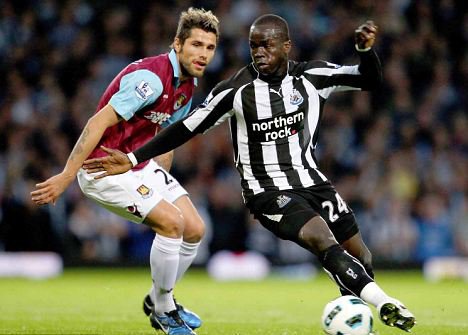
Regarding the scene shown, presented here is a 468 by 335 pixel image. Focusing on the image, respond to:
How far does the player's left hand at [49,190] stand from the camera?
6637 millimetres

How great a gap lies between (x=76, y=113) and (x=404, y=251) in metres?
5.68

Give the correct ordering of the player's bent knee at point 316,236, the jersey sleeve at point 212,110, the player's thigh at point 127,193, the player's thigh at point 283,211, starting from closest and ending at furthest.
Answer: the player's bent knee at point 316,236 → the player's thigh at point 283,211 → the jersey sleeve at point 212,110 → the player's thigh at point 127,193

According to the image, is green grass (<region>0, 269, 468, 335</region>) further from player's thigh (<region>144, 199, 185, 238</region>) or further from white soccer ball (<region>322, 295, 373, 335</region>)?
white soccer ball (<region>322, 295, 373, 335</region>)

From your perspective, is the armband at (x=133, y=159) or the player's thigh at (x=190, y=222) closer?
the armband at (x=133, y=159)

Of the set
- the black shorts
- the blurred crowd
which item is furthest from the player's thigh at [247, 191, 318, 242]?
the blurred crowd

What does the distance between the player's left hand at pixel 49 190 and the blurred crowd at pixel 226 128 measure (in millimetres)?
8052

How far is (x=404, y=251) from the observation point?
15.0 meters

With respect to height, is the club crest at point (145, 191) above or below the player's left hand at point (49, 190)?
below

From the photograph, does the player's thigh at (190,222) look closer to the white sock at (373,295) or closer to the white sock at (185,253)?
the white sock at (185,253)

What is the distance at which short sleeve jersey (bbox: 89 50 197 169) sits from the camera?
24.0 feet

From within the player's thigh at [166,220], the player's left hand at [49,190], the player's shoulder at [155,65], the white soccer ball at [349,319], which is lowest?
the white soccer ball at [349,319]

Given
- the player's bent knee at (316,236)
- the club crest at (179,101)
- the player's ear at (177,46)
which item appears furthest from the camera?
the club crest at (179,101)

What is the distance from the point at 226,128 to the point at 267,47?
29.1 ft

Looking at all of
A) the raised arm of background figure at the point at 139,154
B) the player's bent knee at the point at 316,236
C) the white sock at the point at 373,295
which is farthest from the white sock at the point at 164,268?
the white sock at the point at 373,295
